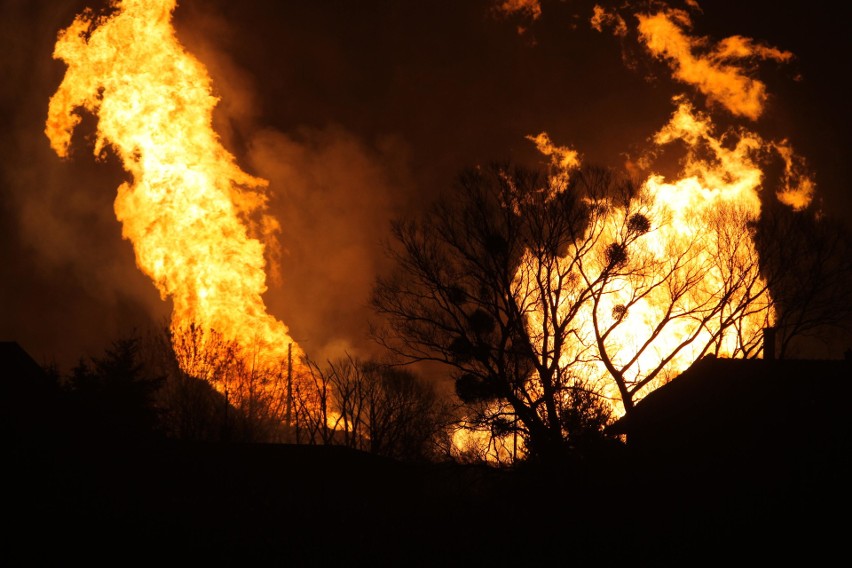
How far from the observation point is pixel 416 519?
74.2 feet

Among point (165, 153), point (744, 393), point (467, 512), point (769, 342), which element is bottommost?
point (467, 512)

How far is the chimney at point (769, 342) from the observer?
27.2 m

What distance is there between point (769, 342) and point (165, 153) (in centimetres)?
2343

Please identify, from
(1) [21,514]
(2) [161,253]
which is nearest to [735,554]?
(1) [21,514]

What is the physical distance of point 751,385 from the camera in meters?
21.6

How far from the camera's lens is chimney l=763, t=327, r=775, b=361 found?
89.3 feet

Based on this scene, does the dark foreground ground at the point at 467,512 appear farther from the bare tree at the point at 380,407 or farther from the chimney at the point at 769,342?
the bare tree at the point at 380,407

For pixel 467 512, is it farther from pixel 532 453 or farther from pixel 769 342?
pixel 769 342

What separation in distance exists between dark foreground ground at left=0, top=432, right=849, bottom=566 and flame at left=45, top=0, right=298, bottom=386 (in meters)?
11.2

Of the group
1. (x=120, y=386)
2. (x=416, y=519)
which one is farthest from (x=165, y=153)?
(x=416, y=519)

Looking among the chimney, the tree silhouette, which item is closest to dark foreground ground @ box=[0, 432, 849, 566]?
the chimney

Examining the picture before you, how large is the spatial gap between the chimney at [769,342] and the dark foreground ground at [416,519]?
8125 millimetres

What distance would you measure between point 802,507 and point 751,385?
4.77 meters

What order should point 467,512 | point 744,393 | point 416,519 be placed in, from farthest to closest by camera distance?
point 467,512
point 416,519
point 744,393
